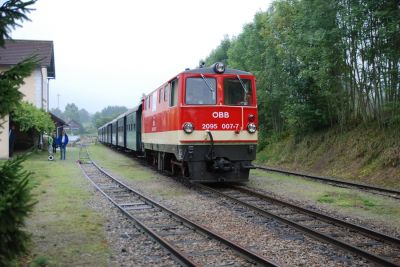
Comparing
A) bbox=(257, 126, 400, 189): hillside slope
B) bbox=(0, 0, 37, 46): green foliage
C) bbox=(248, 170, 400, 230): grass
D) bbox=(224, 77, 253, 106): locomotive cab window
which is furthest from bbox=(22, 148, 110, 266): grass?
bbox=(257, 126, 400, 189): hillside slope

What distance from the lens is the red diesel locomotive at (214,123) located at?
1212 centimetres

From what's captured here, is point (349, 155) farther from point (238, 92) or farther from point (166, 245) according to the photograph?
point (166, 245)

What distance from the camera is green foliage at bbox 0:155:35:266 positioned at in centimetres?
350

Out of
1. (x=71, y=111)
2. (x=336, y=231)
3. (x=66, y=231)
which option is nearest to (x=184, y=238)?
(x=66, y=231)

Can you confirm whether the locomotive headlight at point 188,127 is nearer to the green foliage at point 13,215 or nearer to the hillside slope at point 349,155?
the hillside slope at point 349,155

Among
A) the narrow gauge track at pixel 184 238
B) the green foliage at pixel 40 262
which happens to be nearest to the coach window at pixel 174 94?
the narrow gauge track at pixel 184 238

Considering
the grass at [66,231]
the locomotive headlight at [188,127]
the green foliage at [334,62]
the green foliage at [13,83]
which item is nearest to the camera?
the green foliage at [13,83]

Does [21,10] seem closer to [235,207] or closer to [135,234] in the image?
[135,234]

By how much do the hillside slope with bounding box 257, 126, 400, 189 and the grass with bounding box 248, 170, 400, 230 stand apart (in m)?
2.14

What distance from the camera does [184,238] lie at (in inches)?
277

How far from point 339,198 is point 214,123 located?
3768mm

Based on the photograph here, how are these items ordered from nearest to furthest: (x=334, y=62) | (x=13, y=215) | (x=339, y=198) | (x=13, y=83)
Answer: (x=13, y=215) → (x=13, y=83) → (x=339, y=198) → (x=334, y=62)

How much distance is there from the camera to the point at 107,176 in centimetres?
1606

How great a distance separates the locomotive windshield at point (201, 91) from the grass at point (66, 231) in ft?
12.3
